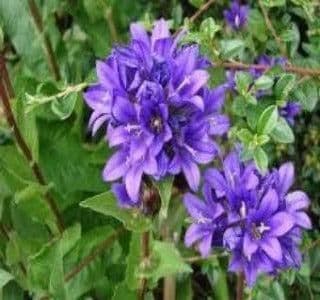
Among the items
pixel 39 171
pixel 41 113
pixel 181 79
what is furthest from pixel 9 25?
pixel 181 79

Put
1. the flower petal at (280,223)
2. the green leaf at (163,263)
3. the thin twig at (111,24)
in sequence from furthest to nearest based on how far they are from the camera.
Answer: the thin twig at (111,24) < the green leaf at (163,263) < the flower petal at (280,223)

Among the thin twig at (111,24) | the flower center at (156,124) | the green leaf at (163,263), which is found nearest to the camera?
the flower center at (156,124)

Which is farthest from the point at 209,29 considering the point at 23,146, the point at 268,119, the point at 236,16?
the point at 236,16

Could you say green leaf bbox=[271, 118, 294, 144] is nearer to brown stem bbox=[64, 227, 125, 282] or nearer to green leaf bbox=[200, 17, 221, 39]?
green leaf bbox=[200, 17, 221, 39]

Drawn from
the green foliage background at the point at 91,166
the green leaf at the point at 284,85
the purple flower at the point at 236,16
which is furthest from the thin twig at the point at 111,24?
the green leaf at the point at 284,85

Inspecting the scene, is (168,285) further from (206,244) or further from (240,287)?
(206,244)

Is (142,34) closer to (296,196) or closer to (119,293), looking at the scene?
(296,196)

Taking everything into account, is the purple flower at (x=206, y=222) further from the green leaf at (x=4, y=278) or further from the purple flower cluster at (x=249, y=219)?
the green leaf at (x=4, y=278)

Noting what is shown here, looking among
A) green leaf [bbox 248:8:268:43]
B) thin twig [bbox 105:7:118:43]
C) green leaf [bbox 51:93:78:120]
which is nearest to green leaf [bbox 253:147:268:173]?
green leaf [bbox 51:93:78:120]
